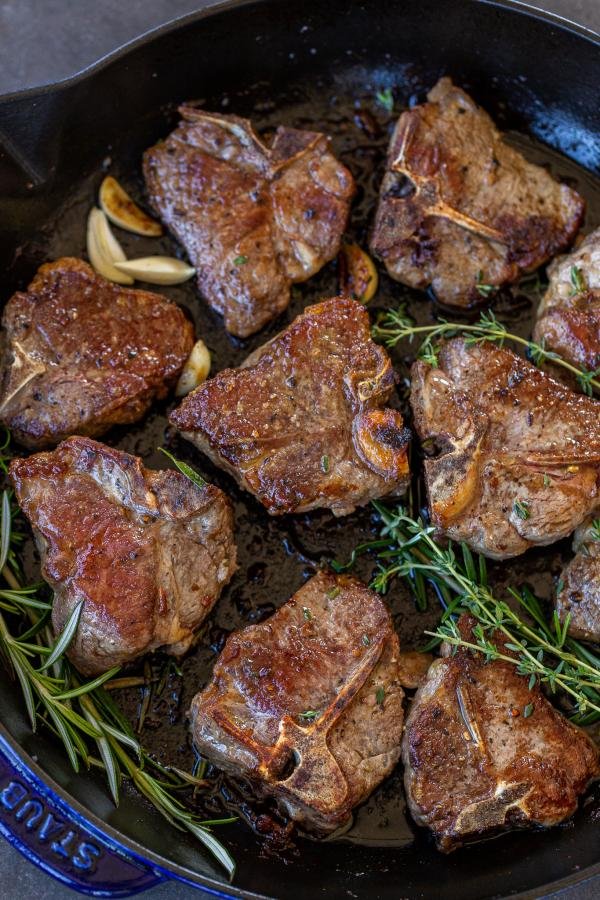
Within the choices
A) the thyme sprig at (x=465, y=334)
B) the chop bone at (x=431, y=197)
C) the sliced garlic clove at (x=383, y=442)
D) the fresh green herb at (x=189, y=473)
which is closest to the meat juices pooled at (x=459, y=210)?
the chop bone at (x=431, y=197)

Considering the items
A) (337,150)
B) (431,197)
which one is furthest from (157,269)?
(431,197)

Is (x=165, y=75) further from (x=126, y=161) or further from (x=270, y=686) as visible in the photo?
(x=270, y=686)

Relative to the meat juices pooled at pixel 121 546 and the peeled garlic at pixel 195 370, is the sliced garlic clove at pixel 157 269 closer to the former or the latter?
the peeled garlic at pixel 195 370

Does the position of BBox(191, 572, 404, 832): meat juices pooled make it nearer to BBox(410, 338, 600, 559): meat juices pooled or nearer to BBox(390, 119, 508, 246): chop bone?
BBox(410, 338, 600, 559): meat juices pooled

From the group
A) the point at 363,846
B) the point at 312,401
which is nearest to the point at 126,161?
the point at 312,401

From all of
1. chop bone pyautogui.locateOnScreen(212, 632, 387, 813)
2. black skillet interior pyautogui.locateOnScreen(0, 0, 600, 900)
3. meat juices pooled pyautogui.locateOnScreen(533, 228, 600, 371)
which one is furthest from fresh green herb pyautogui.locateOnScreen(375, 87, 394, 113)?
chop bone pyautogui.locateOnScreen(212, 632, 387, 813)
